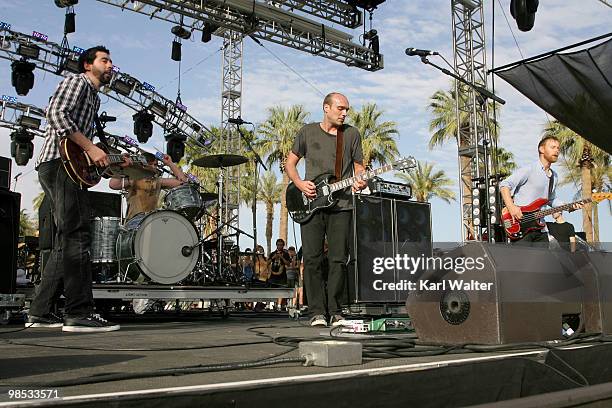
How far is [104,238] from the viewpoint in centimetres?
841

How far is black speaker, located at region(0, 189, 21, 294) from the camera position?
254 inches

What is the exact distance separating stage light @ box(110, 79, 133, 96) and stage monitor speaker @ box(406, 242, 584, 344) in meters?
17.0

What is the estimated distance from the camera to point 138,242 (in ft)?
25.8

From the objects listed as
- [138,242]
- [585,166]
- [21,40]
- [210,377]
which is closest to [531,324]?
[210,377]

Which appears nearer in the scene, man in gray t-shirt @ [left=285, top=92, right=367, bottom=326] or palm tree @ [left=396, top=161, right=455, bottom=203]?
man in gray t-shirt @ [left=285, top=92, right=367, bottom=326]

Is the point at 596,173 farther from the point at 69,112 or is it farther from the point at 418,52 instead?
the point at 69,112

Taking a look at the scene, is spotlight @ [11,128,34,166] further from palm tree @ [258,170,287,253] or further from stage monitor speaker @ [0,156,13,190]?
palm tree @ [258,170,287,253]

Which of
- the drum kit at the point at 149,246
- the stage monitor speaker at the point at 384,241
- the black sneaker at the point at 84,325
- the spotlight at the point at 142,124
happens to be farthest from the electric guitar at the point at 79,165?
the spotlight at the point at 142,124

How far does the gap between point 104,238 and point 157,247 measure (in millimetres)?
880

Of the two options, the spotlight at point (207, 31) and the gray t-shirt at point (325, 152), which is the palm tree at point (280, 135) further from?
the gray t-shirt at point (325, 152)

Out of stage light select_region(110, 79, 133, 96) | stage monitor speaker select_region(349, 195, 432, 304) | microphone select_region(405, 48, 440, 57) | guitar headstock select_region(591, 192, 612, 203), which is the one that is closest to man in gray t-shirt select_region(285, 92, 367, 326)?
stage monitor speaker select_region(349, 195, 432, 304)

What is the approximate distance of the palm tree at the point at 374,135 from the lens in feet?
130

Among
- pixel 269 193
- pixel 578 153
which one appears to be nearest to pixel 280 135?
pixel 269 193

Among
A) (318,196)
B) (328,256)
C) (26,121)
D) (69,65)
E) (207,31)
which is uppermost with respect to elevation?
(207,31)
